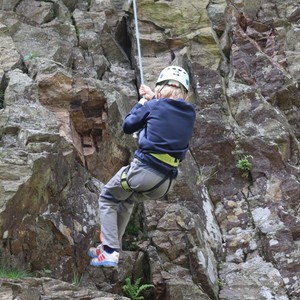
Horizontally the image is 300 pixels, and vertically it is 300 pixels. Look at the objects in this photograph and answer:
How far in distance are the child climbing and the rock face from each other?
117 cm

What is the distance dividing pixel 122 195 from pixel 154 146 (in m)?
1.00

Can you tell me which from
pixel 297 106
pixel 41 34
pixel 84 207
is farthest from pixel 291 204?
pixel 41 34

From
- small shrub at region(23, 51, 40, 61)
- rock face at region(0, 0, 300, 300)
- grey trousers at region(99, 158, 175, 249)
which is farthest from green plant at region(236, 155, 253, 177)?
grey trousers at region(99, 158, 175, 249)

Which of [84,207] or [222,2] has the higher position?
[222,2]

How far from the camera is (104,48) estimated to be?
54.6 feet

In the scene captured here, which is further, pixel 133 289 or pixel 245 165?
pixel 245 165

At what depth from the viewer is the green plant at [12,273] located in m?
7.83

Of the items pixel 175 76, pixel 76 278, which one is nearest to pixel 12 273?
pixel 76 278

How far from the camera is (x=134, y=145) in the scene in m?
12.8

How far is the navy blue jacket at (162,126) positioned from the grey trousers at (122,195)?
148 mm

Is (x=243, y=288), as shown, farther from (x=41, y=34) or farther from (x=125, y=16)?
(x=125, y=16)

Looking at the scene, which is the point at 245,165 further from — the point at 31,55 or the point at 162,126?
the point at 162,126

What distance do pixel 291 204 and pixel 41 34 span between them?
26.1 feet

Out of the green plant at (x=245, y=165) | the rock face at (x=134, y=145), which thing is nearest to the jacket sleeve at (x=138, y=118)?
the rock face at (x=134, y=145)
